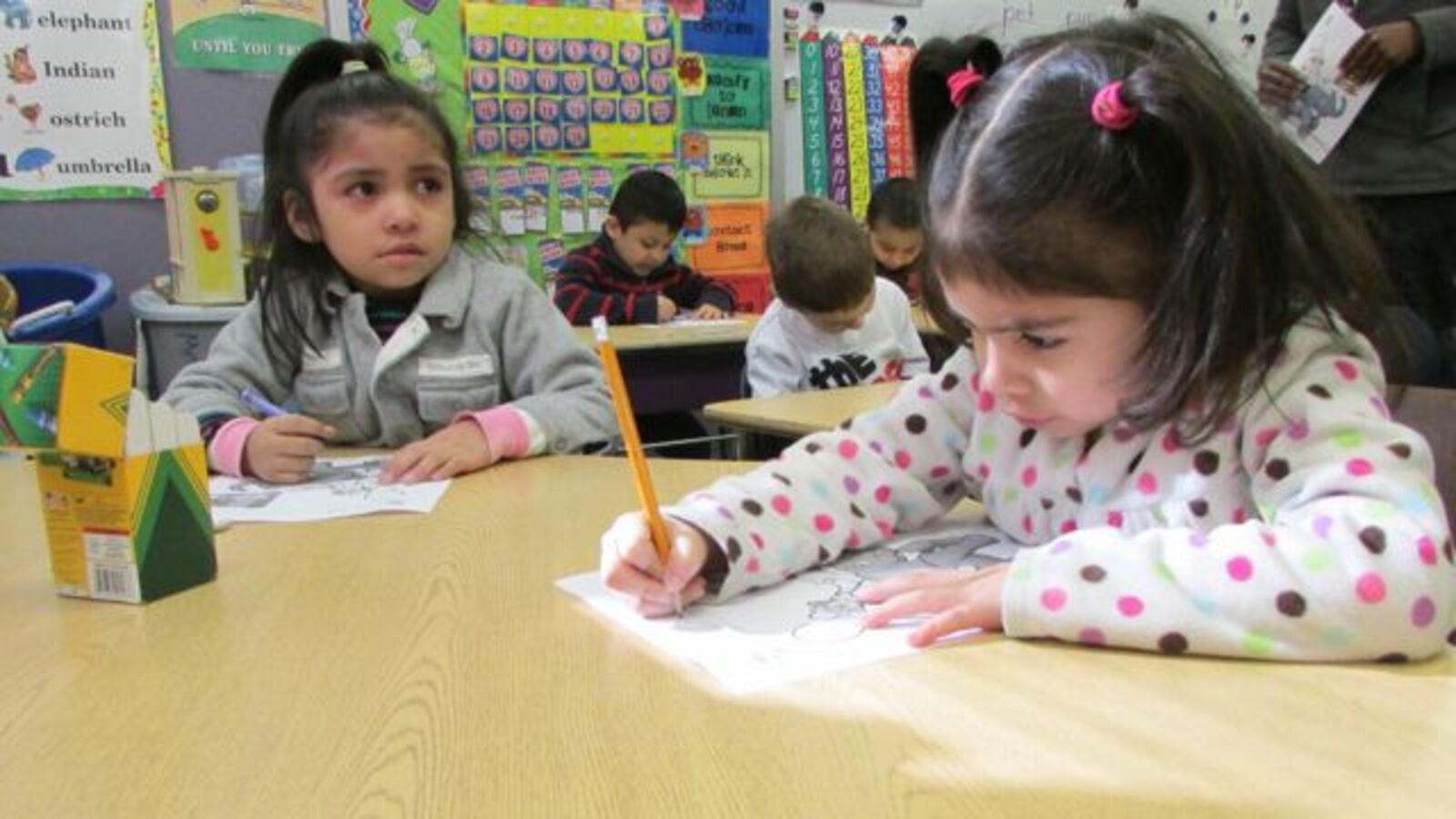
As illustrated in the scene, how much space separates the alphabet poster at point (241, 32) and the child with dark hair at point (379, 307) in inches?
65.7

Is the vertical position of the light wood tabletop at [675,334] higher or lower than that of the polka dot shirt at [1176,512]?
lower

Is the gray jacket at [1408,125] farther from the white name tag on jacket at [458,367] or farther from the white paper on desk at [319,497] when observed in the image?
the white paper on desk at [319,497]

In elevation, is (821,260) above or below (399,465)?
above

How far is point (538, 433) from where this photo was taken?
1.20 metres

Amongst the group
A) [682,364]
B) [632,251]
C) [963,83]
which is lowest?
[682,364]

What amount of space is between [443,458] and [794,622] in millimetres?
544

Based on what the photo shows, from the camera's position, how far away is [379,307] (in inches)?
54.7

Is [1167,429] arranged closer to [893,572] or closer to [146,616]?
[893,572]

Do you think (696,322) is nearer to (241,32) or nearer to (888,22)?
(241,32)

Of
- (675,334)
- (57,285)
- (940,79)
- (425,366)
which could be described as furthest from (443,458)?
(57,285)

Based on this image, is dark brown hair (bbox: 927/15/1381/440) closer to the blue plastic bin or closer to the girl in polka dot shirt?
the girl in polka dot shirt

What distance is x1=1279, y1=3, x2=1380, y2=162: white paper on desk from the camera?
192cm

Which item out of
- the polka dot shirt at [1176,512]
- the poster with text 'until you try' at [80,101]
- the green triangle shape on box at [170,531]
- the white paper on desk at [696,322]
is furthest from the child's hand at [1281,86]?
the poster with text 'until you try' at [80,101]

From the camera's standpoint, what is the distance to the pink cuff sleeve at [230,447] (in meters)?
1.12
